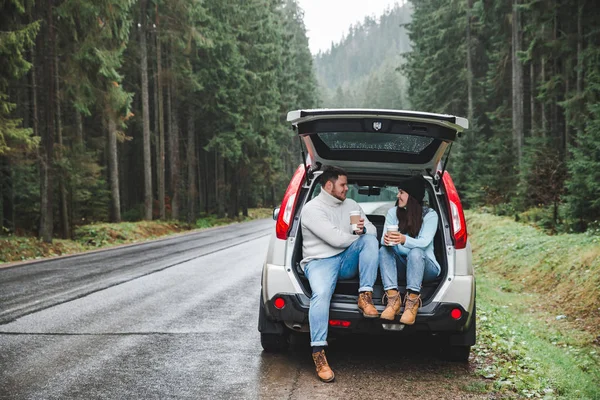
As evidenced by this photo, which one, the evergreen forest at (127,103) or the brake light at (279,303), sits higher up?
the evergreen forest at (127,103)

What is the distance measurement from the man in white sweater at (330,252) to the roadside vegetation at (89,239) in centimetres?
1192

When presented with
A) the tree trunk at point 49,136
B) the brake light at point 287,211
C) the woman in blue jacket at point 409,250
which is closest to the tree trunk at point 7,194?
the tree trunk at point 49,136

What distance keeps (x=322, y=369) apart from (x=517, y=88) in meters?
23.3

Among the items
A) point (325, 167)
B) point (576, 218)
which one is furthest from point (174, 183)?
point (325, 167)

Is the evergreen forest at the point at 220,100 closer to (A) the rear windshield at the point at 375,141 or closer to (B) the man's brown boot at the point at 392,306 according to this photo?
(A) the rear windshield at the point at 375,141

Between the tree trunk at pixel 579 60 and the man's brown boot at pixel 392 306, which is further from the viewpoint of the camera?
the tree trunk at pixel 579 60

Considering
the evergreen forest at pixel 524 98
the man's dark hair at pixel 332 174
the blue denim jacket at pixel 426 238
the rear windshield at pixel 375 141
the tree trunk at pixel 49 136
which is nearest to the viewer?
the blue denim jacket at pixel 426 238

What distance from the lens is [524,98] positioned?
3006 cm

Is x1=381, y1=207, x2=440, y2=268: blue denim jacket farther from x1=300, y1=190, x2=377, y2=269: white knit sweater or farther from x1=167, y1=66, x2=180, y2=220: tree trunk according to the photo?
x1=167, y1=66, x2=180, y2=220: tree trunk

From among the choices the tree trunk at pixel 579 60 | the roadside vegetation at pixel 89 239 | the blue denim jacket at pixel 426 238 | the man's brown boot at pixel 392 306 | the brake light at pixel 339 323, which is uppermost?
the tree trunk at pixel 579 60

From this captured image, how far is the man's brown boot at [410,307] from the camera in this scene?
4.79 metres

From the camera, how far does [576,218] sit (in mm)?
12711

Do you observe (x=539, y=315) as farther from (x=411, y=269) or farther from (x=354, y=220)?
(x=354, y=220)

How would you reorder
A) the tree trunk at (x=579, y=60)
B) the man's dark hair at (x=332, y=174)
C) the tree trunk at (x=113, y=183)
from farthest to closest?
the tree trunk at (x=113, y=183), the tree trunk at (x=579, y=60), the man's dark hair at (x=332, y=174)
